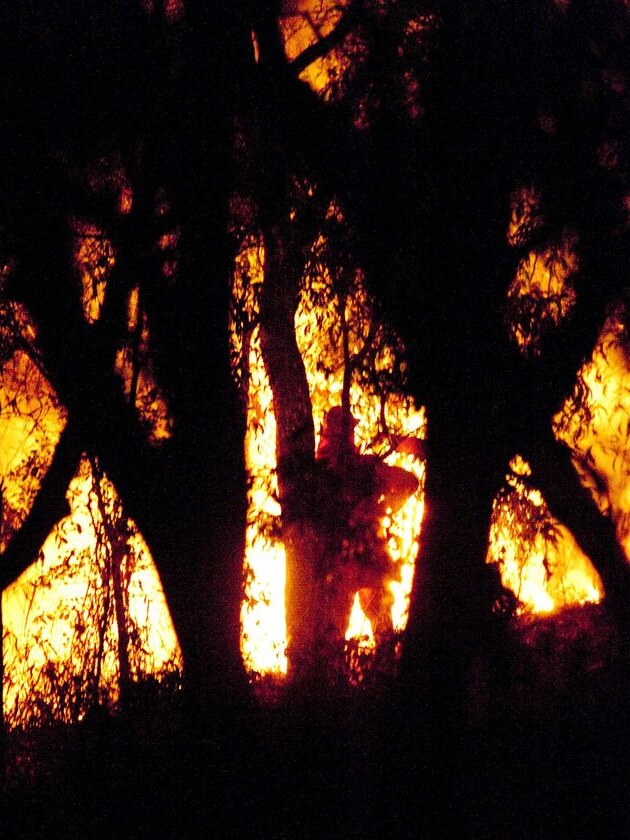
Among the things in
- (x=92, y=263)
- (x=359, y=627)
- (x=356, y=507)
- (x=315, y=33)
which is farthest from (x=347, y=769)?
(x=315, y=33)

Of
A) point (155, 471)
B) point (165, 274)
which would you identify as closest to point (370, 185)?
point (165, 274)

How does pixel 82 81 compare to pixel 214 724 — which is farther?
pixel 82 81

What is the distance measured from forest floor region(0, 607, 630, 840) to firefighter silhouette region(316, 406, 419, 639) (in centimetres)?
69

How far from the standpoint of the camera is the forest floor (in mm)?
4922

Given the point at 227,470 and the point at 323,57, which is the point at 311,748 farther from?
the point at 323,57

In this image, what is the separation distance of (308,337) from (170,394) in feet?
2.90

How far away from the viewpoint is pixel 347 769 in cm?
509

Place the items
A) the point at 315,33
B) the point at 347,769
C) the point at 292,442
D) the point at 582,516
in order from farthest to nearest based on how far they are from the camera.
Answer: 1. the point at 582,516
2. the point at 315,33
3. the point at 292,442
4. the point at 347,769

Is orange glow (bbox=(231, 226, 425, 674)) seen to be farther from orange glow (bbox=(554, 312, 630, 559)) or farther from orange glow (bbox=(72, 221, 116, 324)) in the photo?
orange glow (bbox=(554, 312, 630, 559))

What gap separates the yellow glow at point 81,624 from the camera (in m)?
5.42

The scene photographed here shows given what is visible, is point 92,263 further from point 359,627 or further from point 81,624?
point 359,627

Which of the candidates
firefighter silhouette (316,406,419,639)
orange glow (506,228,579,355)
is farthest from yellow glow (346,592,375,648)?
orange glow (506,228,579,355)

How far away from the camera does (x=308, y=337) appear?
5.48 metres

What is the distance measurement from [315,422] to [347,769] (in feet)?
6.47
